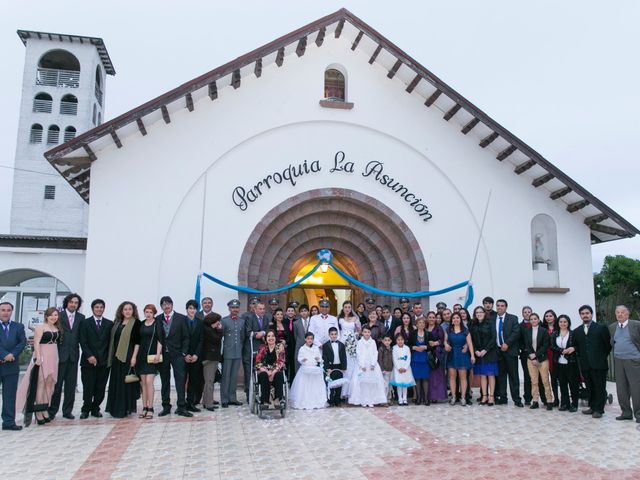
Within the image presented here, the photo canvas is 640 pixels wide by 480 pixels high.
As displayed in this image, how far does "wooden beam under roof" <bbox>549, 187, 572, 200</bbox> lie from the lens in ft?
41.3

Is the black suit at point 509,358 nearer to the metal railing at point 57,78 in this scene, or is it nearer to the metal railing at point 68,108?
the metal railing at point 68,108

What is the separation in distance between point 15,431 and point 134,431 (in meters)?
1.68

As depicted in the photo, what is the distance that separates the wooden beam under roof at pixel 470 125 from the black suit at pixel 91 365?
9156mm

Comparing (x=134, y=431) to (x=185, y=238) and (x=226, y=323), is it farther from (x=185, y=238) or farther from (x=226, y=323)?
(x=185, y=238)

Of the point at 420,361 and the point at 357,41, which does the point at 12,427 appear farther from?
the point at 357,41

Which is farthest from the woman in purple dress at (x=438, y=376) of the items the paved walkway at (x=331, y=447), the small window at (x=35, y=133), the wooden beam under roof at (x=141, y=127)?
the small window at (x=35, y=133)

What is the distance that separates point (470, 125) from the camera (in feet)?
41.7

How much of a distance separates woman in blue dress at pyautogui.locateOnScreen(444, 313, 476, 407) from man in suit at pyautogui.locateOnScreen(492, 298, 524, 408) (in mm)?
550

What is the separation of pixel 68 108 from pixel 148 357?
27.5 m

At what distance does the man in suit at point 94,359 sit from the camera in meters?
8.26

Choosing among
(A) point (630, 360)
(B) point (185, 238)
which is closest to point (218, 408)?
(B) point (185, 238)

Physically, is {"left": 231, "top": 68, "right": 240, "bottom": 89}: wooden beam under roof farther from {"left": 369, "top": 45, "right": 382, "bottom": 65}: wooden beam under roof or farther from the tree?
the tree

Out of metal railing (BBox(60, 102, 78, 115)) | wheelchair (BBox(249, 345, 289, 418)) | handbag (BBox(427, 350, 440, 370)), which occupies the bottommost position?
wheelchair (BBox(249, 345, 289, 418))

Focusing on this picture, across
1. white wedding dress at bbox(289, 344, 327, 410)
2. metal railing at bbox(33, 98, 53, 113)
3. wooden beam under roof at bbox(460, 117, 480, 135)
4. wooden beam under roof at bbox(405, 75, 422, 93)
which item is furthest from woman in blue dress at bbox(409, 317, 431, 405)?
metal railing at bbox(33, 98, 53, 113)
